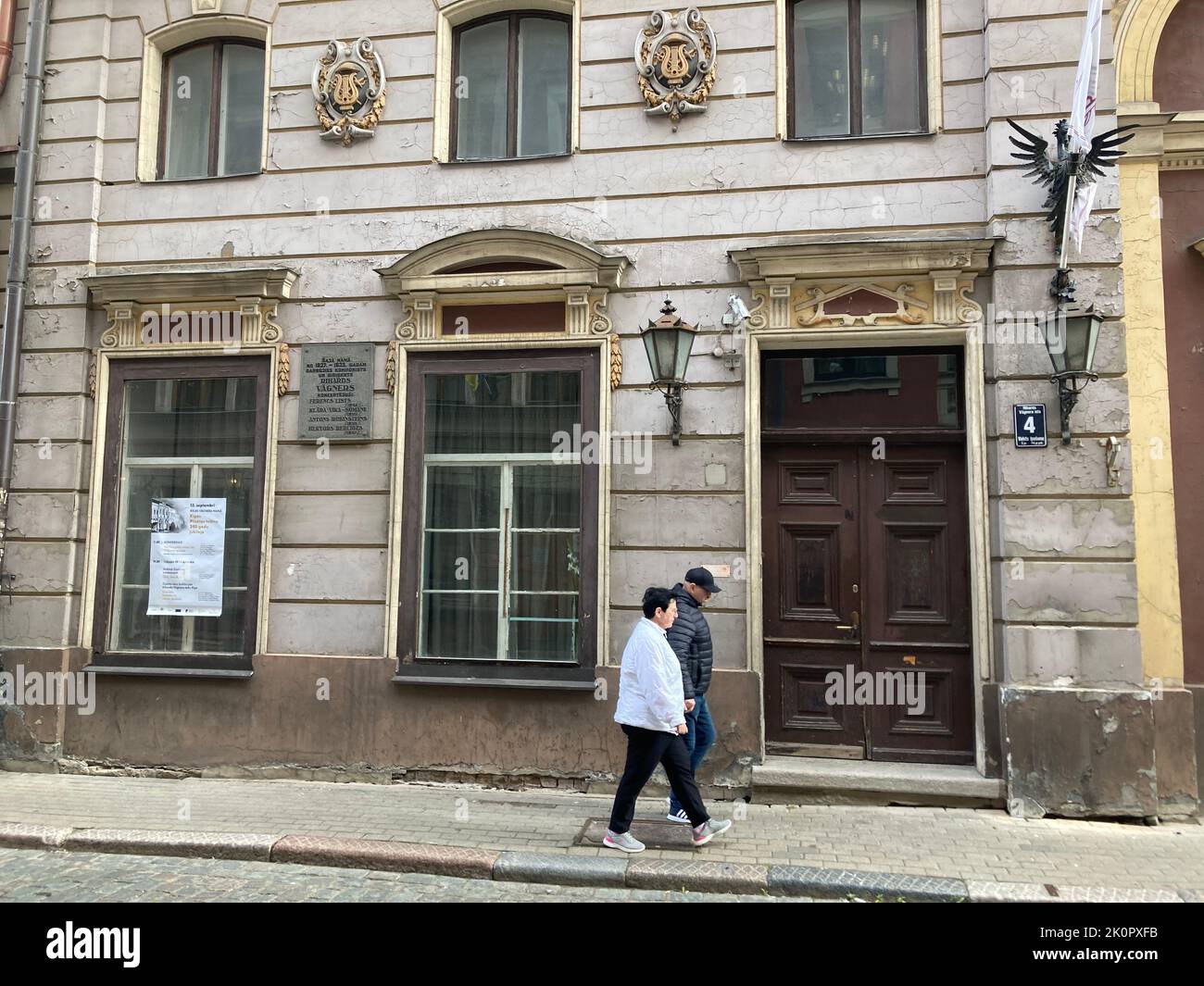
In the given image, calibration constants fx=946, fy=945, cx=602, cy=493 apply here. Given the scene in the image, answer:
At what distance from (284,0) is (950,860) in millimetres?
9425

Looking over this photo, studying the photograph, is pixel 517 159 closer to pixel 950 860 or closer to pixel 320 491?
pixel 320 491

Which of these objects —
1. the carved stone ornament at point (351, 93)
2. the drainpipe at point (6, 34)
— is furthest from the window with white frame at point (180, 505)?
the drainpipe at point (6, 34)

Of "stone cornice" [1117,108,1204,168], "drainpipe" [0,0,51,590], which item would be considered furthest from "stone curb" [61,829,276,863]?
"stone cornice" [1117,108,1204,168]

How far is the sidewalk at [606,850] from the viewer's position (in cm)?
589

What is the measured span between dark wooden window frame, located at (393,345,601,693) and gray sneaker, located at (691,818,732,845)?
5.53 ft

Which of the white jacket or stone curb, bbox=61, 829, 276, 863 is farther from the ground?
the white jacket

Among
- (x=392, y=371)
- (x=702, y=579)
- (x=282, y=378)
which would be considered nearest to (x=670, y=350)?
(x=702, y=579)

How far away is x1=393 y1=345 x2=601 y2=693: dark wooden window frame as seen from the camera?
26.5 feet

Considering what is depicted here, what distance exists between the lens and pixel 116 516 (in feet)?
29.6

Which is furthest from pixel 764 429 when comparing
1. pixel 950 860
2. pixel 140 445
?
pixel 140 445

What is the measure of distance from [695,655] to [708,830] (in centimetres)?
123

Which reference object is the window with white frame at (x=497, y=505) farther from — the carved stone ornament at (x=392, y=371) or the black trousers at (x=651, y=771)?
the black trousers at (x=651, y=771)

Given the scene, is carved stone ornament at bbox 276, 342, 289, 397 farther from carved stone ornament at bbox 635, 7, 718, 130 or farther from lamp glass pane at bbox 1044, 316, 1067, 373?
lamp glass pane at bbox 1044, 316, 1067, 373

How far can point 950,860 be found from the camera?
20.3ft
